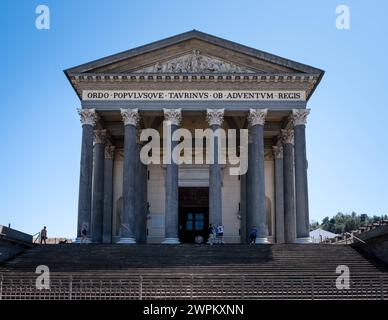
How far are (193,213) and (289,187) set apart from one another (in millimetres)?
8295

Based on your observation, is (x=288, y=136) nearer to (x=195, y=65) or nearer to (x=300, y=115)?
(x=300, y=115)

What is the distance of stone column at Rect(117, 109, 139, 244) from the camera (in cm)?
3069

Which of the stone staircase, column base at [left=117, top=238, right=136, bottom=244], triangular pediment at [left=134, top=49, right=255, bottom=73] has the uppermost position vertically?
triangular pediment at [left=134, top=49, right=255, bottom=73]

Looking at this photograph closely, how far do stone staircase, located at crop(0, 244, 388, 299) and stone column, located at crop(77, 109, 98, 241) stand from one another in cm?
326

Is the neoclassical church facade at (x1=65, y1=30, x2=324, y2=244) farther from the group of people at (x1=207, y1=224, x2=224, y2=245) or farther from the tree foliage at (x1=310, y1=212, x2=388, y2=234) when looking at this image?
the tree foliage at (x1=310, y1=212, x2=388, y2=234)

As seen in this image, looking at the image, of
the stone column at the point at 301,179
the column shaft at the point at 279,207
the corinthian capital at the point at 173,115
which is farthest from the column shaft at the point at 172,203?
the column shaft at the point at 279,207

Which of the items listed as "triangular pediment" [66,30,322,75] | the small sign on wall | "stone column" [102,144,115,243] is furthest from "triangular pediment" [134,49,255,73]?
the small sign on wall

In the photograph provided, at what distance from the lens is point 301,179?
31547mm

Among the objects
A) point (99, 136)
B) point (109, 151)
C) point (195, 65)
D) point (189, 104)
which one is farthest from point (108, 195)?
point (195, 65)

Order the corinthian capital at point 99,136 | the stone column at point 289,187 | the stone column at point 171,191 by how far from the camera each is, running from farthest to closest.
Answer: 1. the corinthian capital at point 99,136
2. the stone column at point 289,187
3. the stone column at point 171,191

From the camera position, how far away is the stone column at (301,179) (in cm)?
3114

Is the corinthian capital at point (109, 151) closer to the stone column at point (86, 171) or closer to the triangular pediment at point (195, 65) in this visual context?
the stone column at point (86, 171)

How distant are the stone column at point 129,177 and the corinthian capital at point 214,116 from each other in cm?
455

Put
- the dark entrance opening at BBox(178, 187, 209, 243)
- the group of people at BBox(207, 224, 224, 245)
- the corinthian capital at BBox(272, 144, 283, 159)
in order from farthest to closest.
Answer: the dark entrance opening at BBox(178, 187, 209, 243)
the corinthian capital at BBox(272, 144, 283, 159)
the group of people at BBox(207, 224, 224, 245)
